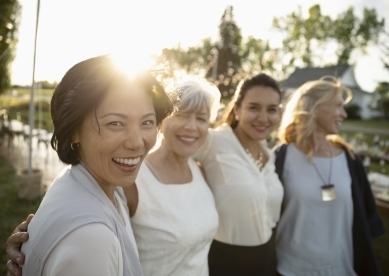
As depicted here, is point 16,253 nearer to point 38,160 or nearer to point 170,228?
point 170,228

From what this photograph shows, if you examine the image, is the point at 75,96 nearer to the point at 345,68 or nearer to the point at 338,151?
the point at 338,151

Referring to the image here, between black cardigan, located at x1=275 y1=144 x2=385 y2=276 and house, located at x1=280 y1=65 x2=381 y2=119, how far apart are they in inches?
1743

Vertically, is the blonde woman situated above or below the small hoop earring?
below

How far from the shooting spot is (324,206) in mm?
2713

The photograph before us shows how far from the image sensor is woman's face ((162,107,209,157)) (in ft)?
7.32

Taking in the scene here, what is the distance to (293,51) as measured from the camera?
1870 inches

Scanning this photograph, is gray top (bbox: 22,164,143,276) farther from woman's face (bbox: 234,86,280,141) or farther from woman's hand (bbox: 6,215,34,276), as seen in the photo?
woman's face (bbox: 234,86,280,141)

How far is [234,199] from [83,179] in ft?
5.02

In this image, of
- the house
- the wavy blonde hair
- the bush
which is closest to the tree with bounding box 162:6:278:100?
the wavy blonde hair

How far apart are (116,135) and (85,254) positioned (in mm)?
515

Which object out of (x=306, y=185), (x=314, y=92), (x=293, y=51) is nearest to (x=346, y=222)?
(x=306, y=185)

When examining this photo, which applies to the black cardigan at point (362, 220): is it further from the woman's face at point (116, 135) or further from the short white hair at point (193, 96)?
the woman's face at point (116, 135)

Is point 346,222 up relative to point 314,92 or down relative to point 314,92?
down

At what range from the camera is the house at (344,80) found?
44.7 metres
